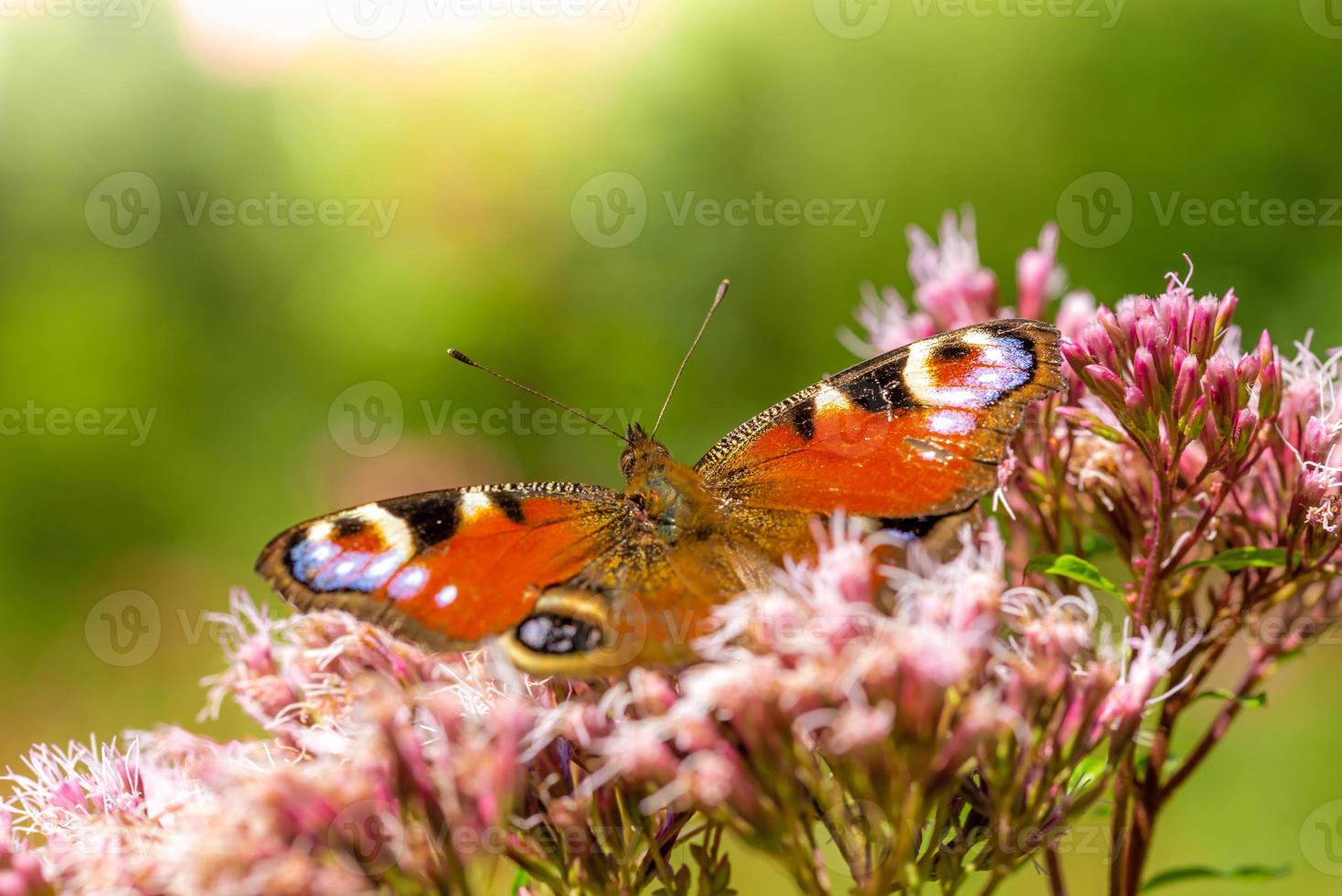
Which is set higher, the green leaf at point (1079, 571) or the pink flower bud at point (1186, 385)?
the pink flower bud at point (1186, 385)

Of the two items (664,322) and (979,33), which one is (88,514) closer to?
(664,322)

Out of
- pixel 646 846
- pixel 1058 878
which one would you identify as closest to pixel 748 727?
pixel 646 846

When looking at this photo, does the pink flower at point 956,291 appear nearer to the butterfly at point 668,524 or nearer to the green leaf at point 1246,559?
the butterfly at point 668,524

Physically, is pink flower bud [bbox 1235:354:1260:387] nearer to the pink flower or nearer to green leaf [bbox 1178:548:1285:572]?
green leaf [bbox 1178:548:1285:572]

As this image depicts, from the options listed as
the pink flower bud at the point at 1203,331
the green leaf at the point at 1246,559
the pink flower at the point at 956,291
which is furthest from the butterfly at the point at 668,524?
the pink flower at the point at 956,291

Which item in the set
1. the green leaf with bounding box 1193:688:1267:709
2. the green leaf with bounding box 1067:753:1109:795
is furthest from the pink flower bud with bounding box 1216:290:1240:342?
the green leaf with bounding box 1067:753:1109:795

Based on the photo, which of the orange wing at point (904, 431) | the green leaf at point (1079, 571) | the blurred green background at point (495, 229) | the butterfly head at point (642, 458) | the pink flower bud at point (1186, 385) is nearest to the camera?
the green leaf at point (1079, 571)
